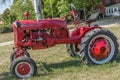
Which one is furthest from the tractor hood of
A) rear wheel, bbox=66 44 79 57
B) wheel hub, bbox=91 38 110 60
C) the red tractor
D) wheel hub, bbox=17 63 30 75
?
rear wheel, bbox=66 44 79 57

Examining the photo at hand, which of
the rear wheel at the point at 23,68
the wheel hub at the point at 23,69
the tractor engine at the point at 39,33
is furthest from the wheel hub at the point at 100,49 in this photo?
the wheel hub at the point at 23,69

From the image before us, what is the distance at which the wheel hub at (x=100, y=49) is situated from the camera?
8938 millimetres

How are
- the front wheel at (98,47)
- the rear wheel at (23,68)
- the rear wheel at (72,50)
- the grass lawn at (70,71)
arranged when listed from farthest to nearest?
the rear wheel at (72,50), the front wheel at (98,47), the rear wheel at (23,68), the grass lawn at (70,71)

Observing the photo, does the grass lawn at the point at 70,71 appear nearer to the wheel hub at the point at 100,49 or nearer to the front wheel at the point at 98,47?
the front wheel at the point at 98,47

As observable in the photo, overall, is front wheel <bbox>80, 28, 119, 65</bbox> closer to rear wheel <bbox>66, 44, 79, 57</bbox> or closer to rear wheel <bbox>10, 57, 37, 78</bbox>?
rear wheel <bbox>10, 57, 37, 78</bbox>

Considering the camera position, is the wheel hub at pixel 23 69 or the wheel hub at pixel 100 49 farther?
the wheel hub at pixel 100 49

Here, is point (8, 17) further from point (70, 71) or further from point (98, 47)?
point (70, 71)

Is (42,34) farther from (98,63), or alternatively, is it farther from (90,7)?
(90,7)

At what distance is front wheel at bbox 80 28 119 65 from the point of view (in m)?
8.80

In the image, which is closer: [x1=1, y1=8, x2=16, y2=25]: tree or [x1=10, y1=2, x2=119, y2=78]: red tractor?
[x1=10, y1=2, x2=119, y2=78]: red tractor

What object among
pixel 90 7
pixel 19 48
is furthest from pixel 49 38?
pixel 90 7

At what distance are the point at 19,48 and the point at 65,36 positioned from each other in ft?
4.31

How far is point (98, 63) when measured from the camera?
8.91 m

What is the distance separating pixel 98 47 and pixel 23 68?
2102 millimetres
